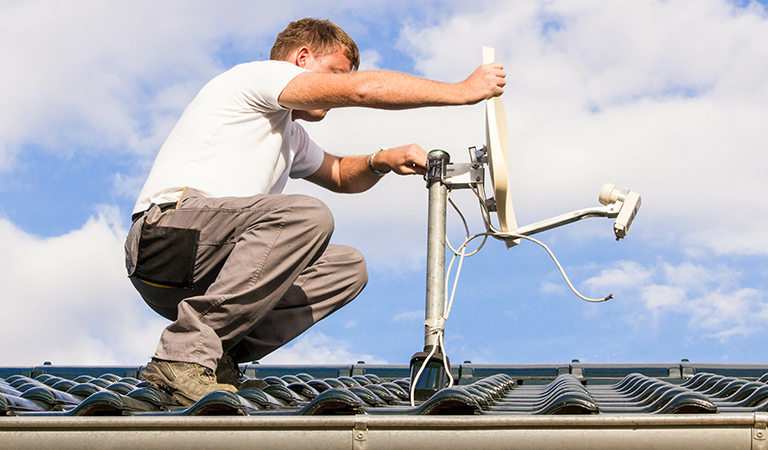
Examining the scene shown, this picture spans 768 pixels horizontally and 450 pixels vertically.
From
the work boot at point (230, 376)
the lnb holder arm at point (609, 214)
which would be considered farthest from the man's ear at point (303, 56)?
the work boot at point (230, 376)

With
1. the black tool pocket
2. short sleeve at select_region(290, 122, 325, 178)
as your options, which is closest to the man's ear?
short sleeve at select_region(290, 122, 325, 178)

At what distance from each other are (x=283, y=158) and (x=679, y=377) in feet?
9.84

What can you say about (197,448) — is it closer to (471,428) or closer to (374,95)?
(471,428)

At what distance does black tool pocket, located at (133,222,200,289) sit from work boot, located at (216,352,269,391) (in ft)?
1.33

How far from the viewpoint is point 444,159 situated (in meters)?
3.34

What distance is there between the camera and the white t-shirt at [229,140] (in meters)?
3.37

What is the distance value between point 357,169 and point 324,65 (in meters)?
0.72

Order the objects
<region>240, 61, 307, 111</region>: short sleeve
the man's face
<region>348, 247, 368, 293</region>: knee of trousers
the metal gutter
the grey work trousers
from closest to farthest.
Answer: the metal gutter < the grey work trousers < <region>240, 61, 307, 111</region>: short sleeve < <region>348, 247, 368, 293</region>: knee of trousers < the man's face

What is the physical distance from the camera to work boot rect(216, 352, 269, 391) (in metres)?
3.34

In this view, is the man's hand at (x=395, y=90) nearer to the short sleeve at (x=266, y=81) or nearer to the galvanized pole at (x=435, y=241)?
the short sleeve at (x=266, y=81)

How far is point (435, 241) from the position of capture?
125 inches

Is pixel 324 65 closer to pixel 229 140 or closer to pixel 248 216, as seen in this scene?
pixel 229 140

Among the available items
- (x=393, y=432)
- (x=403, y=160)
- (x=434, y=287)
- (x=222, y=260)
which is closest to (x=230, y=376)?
(x=222, y=260)

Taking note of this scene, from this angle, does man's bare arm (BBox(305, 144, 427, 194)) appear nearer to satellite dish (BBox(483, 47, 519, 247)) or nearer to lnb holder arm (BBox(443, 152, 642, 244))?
lnb holder arm (BBox(443, 152, 642, 244))
